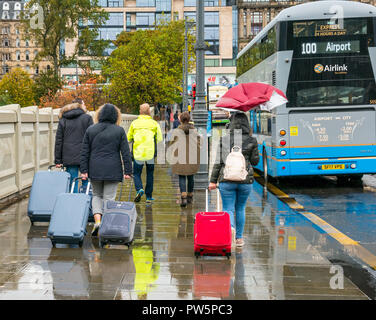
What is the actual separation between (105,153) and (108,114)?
52 centimetres

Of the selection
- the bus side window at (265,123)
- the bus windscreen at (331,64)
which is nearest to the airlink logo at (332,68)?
the bus windscreen at (331,64)

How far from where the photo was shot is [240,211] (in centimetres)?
777

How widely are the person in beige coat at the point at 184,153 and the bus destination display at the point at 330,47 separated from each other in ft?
13.5

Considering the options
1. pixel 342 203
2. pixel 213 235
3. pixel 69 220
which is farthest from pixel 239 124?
pixel 342 203

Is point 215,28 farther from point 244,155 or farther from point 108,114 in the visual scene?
point 244,155

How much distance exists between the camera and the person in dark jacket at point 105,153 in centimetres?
795

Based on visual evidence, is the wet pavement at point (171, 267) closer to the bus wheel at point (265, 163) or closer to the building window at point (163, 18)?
the bus wheel at point (265, 163)

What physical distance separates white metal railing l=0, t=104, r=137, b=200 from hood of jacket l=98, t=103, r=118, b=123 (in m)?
3.85

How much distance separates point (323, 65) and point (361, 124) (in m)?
1.62

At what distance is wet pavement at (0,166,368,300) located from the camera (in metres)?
5.56

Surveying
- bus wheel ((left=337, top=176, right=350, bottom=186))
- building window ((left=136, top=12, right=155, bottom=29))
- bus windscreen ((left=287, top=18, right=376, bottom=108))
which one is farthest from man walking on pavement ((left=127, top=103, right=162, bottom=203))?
building window ((left=136, top=12, right=155, bottom=29))

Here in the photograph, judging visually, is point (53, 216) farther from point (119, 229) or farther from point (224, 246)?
point (224, 246)
